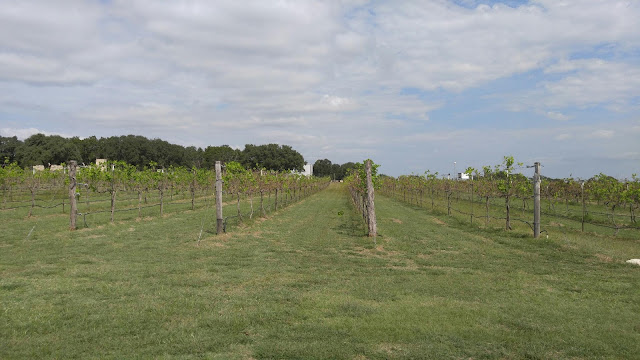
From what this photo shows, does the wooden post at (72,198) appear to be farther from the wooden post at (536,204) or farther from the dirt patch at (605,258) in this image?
the dirt patch at (605,258)

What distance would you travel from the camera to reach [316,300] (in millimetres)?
6590

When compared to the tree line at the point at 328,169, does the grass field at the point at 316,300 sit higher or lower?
lower

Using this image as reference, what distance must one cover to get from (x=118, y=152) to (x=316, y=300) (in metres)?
80.0

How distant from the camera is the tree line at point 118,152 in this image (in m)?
69.9

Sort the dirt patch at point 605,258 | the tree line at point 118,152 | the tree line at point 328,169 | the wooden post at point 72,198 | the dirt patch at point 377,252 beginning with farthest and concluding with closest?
the tree line at point 328,169, the tree line at point 118,152, the wooden post at point 72,198, the dirt patch at point 377,252, the dirt patch at point 605,258

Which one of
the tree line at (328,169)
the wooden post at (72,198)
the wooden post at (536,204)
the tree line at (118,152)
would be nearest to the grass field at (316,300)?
the wooden post at (536,204)

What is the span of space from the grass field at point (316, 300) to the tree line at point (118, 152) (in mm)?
53352

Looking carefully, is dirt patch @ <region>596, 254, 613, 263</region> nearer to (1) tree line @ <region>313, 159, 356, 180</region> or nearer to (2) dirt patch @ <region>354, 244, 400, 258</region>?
(2) dirt patch @ <region>354, 244, 400, 258</region>

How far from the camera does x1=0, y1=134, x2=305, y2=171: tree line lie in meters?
69.9

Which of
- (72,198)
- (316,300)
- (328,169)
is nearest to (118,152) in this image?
(72,198)

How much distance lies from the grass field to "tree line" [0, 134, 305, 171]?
175 ft

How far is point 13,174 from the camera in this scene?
86.1 feet

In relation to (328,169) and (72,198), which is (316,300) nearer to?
(72,198)

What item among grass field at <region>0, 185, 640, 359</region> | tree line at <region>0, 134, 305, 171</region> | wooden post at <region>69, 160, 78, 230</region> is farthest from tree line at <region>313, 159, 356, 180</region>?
grass field at <region>0, 185, 640, 359</region>
